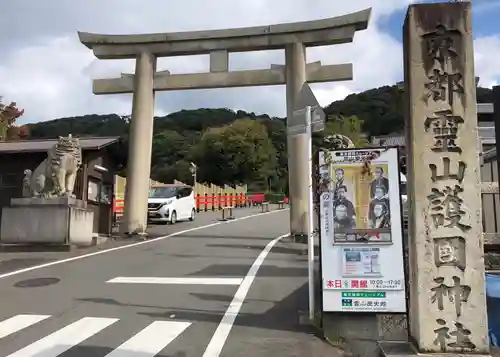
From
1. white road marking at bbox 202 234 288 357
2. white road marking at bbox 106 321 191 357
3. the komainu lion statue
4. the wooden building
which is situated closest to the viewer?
white road marking at bbox 106 321 191 357

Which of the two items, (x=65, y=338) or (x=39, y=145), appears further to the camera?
(x=39, y=145)

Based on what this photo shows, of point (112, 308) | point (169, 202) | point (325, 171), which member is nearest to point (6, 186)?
point (169, 202)

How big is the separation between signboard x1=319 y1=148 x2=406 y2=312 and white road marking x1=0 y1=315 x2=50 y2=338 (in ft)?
13.2

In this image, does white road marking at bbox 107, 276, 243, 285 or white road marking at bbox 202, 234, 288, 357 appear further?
white road marking at bbox 107, 276, 243, 285

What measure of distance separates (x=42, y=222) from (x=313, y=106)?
35.5 ft

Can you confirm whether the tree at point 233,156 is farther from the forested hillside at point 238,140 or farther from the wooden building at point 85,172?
the wooden building at point 85,172

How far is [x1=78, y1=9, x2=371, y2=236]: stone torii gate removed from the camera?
15.9 meters

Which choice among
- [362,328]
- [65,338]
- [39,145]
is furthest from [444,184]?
[39,145]

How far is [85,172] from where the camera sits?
17.9m

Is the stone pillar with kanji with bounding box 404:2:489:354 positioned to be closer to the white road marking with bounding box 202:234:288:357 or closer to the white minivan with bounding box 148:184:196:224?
the white road marking with bounding box 202:234:288:357

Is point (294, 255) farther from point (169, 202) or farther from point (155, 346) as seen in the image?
point (169, 202)

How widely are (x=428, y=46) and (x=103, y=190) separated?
56.8ft

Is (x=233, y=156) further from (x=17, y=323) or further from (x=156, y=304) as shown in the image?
(x=17, y=323)

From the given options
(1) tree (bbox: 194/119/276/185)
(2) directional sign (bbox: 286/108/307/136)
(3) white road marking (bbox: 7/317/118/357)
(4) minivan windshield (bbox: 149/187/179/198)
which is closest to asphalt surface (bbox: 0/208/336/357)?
(3) white road marking (bbox: 7/317/118/357)
